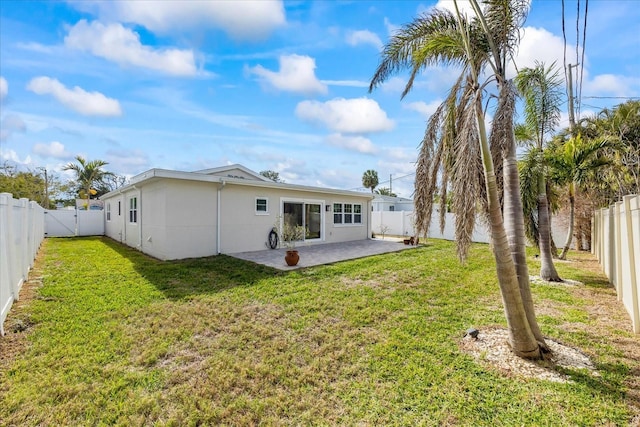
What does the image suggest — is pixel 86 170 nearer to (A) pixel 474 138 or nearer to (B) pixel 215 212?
(B) pixel 215 212

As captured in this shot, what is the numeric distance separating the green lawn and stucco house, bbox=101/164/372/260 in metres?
3.13

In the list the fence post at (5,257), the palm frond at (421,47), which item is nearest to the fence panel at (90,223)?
the fence post at (5,257)

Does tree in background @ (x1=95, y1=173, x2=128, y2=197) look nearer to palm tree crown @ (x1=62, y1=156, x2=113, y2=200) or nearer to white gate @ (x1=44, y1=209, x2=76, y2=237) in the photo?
palm tree crown @ (x1=62, y1=156, x2=113, y2=200)

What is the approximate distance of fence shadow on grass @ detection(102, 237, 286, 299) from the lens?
257 inches

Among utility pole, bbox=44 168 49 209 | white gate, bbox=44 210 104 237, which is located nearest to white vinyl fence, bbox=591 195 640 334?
white gate, bbox=44 210 104 237

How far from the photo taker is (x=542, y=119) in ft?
26.0

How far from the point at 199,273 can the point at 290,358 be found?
16.8 ft

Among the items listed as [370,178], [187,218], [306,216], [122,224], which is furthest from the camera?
[370,178]

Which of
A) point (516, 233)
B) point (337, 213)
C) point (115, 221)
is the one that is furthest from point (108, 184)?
point (516, 233)

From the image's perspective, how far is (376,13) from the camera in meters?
5.88

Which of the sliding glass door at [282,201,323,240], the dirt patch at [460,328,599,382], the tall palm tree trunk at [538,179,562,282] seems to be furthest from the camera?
the sliding glass door at [282,201,323,240]

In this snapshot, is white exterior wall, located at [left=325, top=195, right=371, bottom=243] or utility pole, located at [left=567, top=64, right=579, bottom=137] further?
white exterior wall, located at [left=325, top=195, right=371, bottom=243]

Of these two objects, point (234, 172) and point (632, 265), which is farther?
point (234, 172)

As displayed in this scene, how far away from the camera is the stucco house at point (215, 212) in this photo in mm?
9672
